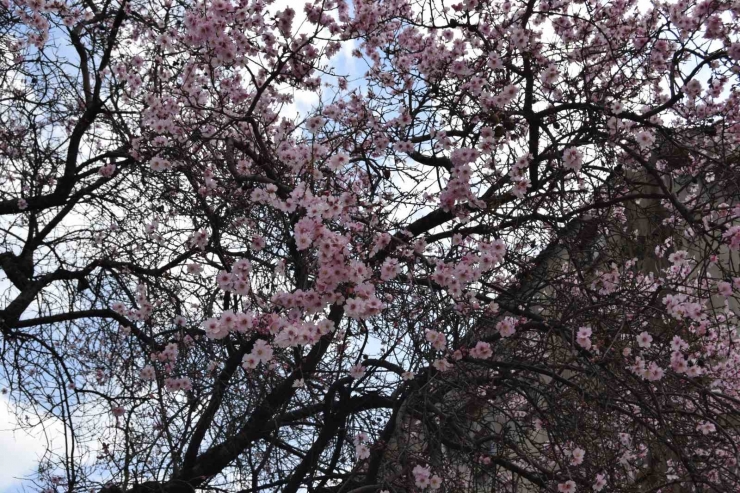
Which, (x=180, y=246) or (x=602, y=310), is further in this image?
(x=180, y=246)

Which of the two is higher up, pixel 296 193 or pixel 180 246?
pixel 180 246

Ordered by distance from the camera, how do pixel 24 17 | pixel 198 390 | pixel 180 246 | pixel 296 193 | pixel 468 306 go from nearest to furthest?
pixel 296 193 → pixel 468 306 → pixel 198 390 → pixel 180 246 → pixel 24 17

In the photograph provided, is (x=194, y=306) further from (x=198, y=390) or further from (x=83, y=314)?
(x=83, y=314)

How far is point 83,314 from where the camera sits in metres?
5.91

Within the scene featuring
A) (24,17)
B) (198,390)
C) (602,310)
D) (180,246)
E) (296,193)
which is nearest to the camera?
(296,193)

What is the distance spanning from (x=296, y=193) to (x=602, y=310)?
113 inches

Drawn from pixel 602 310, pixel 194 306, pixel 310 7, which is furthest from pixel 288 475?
pixel 310 7

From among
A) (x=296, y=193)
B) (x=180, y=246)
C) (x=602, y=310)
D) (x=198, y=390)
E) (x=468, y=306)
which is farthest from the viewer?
(x=180, y=246)

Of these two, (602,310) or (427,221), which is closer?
(602,310)

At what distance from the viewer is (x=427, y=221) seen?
571 cm

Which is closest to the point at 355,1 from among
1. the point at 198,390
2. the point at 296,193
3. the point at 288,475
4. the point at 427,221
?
the point at 427,221

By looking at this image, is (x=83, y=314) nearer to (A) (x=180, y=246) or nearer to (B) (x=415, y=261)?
(A) (x=180, y=246)

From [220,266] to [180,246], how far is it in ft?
2.78

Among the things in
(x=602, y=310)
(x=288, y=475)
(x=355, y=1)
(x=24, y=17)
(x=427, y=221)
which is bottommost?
(x=288, y=475)
